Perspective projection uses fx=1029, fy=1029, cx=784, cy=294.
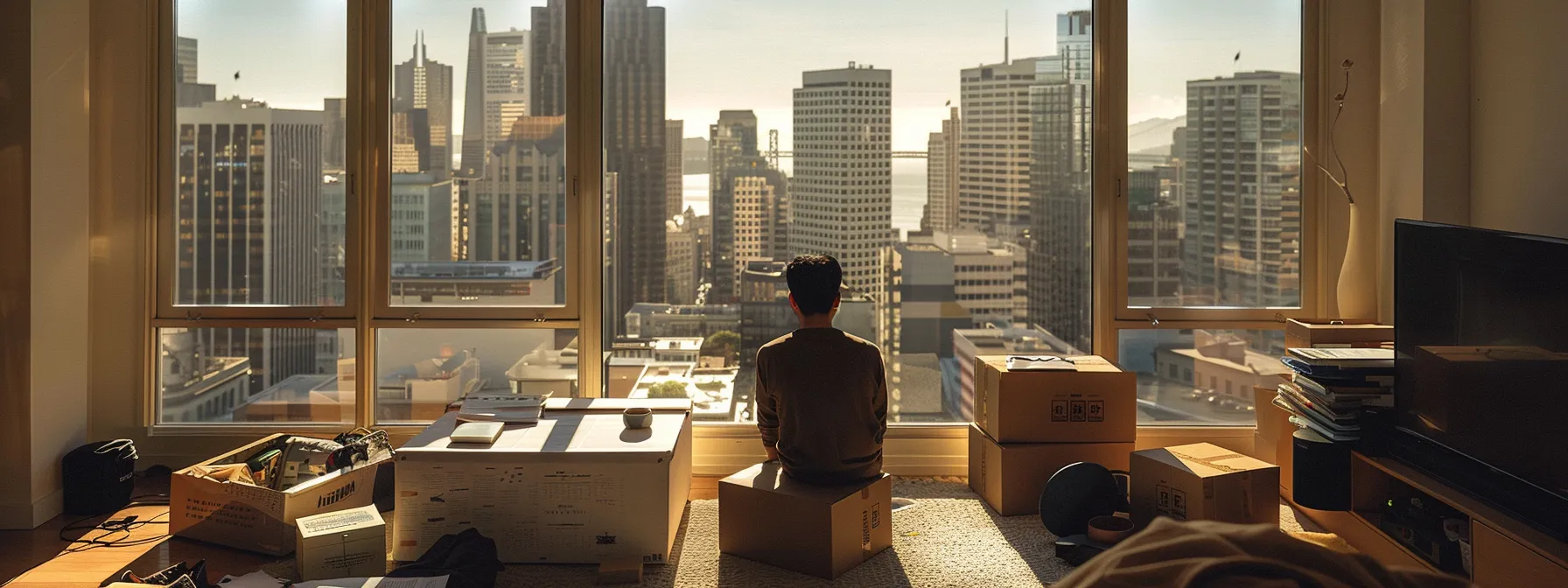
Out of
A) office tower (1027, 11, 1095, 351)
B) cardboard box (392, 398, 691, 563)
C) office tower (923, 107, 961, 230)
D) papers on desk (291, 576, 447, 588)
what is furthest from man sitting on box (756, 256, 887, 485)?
office tower (1027, 11, 1095, 351)

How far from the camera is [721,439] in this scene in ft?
14.2

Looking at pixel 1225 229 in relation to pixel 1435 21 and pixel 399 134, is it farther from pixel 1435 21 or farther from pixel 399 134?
pixel 399 134

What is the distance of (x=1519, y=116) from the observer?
3461 mm

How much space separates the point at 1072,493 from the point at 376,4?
3.37m

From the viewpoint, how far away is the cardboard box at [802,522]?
10.1 feet

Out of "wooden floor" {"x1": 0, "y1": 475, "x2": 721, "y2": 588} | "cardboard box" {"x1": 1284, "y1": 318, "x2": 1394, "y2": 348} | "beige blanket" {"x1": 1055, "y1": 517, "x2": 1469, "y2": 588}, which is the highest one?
"cardboard box" {"x1": 1284, "y1": 318, "x2": 1394, "y2": 348}

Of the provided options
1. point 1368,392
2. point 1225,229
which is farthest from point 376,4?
point 1368,392

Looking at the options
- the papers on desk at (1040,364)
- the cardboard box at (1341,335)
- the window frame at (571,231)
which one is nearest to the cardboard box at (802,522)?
the papers on desk at (1040,364)

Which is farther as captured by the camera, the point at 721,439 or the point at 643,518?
the point at 721,439

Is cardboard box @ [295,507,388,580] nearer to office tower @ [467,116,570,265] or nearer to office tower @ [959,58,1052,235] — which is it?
office tower @ [467,116,570,265]

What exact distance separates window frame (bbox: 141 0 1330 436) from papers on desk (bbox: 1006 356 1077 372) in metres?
0.48

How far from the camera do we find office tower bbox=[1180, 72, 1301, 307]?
14.1 feet

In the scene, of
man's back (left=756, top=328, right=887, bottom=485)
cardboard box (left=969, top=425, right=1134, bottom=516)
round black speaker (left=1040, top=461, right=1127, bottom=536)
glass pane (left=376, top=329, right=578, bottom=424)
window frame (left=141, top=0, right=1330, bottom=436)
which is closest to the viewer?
man's back (left=756, top=328, right=887, bottom=485)

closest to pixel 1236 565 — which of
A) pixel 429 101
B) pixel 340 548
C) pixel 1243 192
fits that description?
pixel 340 548
